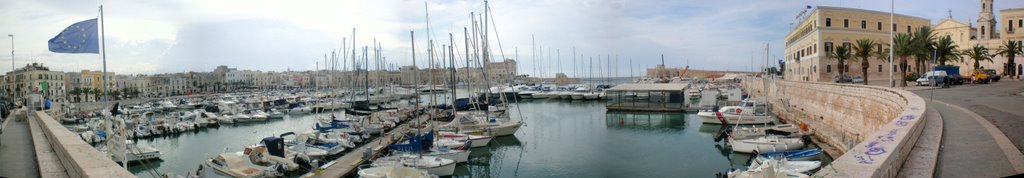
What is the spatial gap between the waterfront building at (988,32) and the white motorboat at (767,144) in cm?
2887

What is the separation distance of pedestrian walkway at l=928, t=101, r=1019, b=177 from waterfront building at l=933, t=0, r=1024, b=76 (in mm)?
36218

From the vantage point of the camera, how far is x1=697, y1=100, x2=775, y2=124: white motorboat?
1328 inches

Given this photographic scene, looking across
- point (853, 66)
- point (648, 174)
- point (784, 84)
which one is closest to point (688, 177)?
point (648, 174)

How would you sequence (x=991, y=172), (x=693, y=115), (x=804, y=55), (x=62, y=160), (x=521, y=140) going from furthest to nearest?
(x=804, y=55) → (x=693, y=115) → (x=521, y=140) → (x=62, y=160) → (x=991, y=172)

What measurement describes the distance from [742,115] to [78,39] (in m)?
31.5

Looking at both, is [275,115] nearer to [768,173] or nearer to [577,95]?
[577,95]

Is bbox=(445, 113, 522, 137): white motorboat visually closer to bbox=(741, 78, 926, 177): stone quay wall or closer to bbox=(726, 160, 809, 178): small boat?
bbox=(741, 78, 926, 177): stone quay wall

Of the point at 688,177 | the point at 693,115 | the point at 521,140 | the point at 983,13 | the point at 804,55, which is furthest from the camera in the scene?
the point at 804,55

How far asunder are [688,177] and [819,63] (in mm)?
31495

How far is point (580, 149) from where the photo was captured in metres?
26.4

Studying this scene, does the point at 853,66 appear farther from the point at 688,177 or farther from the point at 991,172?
the point at 991,172

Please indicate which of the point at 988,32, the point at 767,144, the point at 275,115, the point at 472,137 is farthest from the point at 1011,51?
the point at 275,115

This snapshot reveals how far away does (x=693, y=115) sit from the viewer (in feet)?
140

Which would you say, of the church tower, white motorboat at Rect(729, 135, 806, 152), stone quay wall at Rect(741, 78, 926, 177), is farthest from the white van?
the church tower
